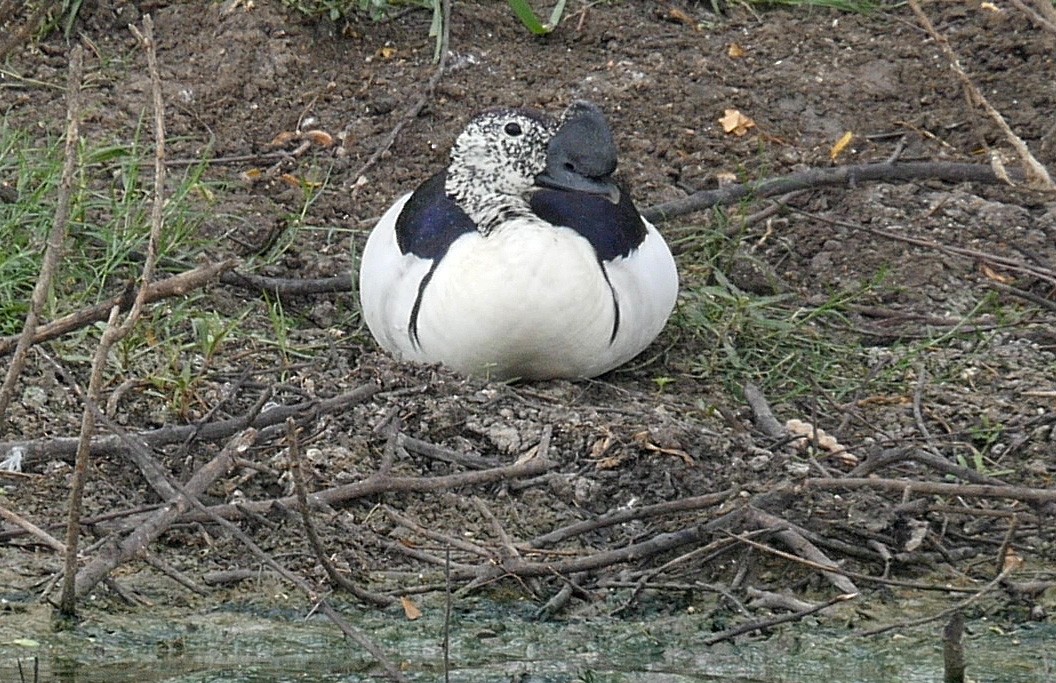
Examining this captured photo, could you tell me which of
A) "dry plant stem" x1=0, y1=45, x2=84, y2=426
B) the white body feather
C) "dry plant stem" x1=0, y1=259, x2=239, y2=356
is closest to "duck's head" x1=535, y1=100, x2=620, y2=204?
the white body feather

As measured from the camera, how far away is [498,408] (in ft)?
16.6

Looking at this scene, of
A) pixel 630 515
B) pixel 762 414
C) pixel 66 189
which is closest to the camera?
pixel 66 189

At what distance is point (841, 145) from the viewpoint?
22.6 ft

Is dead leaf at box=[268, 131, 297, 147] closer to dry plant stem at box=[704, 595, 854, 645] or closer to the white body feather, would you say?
the white body feather

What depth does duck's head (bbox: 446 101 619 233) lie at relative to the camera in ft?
17.4

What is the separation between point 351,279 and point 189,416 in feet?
3.27

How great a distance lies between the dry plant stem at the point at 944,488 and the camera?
402cm

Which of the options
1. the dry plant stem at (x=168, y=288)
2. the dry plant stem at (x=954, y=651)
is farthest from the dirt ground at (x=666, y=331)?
the dry plant stem at (x=168, y=288)

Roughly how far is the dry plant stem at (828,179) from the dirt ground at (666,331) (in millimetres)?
58

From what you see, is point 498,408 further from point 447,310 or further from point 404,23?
point 404,23

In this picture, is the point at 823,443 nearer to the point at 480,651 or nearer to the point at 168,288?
the point at 480,651

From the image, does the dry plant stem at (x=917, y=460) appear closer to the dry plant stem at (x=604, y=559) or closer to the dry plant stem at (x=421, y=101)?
the dry plant stem at (x=604, y=559)

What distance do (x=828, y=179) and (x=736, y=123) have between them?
0.57 metres

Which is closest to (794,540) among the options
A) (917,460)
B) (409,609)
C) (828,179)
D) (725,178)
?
(917,460)
